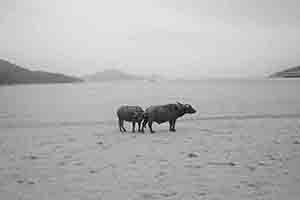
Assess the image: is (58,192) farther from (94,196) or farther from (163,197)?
(163,197)

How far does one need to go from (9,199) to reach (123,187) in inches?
94.0

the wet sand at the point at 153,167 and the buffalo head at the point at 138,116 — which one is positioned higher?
the buffalo head at the point at 138,116

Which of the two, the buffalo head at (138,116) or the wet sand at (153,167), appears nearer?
the wet sand at (153,167)

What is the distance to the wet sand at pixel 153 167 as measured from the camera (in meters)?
6.02

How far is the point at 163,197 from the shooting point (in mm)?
5730

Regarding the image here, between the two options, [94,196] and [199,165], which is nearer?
[94,196]

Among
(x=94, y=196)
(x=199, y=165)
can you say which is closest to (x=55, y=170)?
(x=94, y=196)

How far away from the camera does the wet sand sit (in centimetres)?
602

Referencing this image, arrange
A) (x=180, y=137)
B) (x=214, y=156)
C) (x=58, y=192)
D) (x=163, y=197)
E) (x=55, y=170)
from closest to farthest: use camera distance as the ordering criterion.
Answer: (x=163, y=197), (x=58, y=192), (x=55, y=170), (x=214, y=156), (x=180, y=137)

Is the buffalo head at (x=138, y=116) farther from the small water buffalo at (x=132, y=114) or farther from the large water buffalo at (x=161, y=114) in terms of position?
the large water buffalo at (x=161, y=114)

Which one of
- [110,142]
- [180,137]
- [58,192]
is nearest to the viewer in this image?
[58,192]

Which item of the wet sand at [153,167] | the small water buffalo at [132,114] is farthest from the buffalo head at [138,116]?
the wet sand at [153,167]

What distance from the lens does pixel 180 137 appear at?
12.1m

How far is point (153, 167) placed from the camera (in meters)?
7.71
